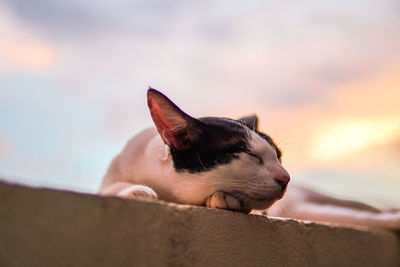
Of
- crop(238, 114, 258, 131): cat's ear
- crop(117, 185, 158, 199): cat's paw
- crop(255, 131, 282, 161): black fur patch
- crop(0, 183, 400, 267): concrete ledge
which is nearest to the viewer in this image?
crop(0, 183, 400, 267): concrete ledge

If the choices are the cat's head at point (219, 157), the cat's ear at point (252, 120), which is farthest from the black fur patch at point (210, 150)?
the cat's ear at point (252, 120)

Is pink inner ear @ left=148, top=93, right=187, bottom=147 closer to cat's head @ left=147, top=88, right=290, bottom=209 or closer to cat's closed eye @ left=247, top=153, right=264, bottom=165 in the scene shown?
cat's head @ left=147, top=88, right=290, bottom=209

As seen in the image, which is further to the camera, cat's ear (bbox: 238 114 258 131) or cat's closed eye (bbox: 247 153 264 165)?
cat's ear (bbox: 238 114 258 131)

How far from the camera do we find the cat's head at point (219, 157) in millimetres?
1012

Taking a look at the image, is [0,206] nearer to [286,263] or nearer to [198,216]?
[198,216]

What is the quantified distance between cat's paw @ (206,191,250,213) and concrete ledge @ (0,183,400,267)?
0.04m

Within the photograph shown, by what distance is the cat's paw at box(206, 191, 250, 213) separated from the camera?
0.96m

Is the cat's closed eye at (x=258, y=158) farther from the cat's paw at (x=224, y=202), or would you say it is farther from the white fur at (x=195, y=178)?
the cat's paw at (x=224, y=202)

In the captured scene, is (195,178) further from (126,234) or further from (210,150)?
(126,234)

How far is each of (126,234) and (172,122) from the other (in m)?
0.45

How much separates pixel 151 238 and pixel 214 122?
0.50 metres

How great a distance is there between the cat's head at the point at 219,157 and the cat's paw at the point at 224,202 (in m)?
0.02

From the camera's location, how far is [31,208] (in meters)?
0.56

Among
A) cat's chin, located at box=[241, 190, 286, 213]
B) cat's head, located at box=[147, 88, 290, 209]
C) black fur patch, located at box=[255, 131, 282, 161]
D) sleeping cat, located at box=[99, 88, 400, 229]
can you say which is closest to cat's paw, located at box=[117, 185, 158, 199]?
sleeping cat, located at box=[99, 88, 400, 229]
